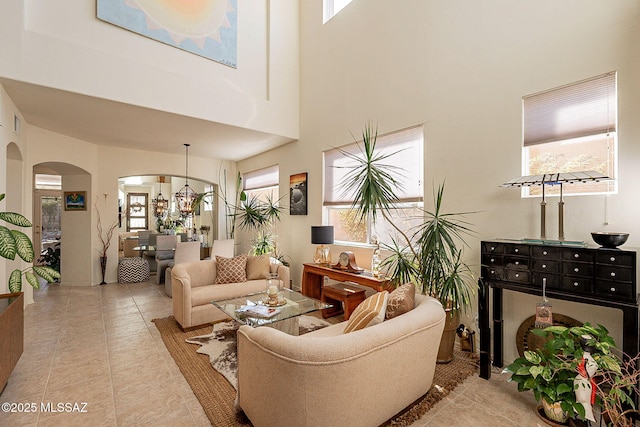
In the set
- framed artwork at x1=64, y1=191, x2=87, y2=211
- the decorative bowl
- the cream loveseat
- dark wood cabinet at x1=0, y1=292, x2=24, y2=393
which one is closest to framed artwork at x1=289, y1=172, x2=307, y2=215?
the cream loveseat

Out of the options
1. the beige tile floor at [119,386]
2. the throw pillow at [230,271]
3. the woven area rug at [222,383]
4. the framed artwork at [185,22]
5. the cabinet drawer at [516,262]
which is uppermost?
the framed artwork at [185,22]

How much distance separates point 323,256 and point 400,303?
2.50m

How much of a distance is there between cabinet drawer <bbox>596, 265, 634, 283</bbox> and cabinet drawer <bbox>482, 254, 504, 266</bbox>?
59 cm

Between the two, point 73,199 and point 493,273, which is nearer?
point 493,273

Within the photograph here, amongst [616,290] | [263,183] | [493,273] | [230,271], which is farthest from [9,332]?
[263,183]

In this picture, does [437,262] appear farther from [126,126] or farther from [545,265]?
[126,126]

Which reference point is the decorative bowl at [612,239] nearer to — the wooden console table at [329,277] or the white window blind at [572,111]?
the white window blind at [572,111]

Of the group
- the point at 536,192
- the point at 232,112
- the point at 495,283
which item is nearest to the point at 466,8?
the point at 536,192

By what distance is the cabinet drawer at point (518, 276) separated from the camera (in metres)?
2.29

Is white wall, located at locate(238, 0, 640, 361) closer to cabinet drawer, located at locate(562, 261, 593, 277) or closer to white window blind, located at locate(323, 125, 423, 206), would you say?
white window blind, located at locate(323, 125, 423, 206)

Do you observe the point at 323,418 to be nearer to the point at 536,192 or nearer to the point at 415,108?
the point at 536,192

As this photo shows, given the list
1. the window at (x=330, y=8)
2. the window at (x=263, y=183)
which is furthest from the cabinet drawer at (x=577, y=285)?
the window at (x=330, y=8)

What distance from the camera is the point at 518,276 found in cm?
233

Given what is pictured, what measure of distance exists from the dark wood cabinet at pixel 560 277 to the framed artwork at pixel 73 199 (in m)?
7.21
